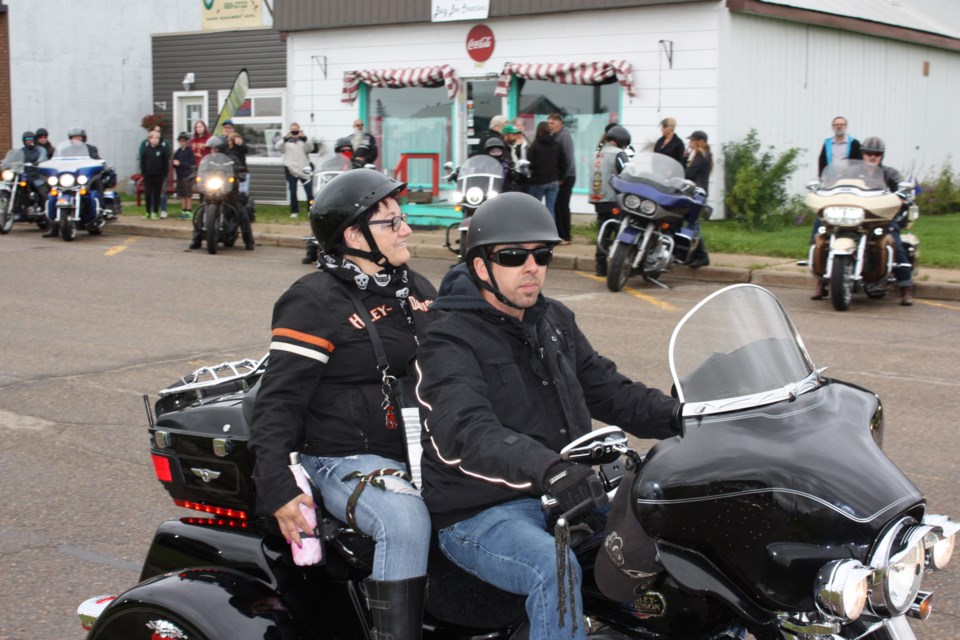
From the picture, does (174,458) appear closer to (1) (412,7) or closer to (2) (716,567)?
(2) (716,567)

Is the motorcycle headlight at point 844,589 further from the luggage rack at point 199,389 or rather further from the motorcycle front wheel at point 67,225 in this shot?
the motorcycle front wheel at point 67,225

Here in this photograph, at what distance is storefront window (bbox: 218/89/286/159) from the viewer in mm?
26578

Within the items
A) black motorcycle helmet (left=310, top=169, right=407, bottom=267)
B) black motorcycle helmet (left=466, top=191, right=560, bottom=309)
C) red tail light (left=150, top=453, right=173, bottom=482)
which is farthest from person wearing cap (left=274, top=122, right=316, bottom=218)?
black motorcycle helmet (left=466, top=191, right=560, bottom=309)

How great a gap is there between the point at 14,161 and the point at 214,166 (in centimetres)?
512

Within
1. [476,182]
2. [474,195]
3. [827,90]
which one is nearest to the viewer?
[474,195]

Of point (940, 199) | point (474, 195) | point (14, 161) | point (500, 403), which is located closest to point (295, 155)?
point (14, 161)

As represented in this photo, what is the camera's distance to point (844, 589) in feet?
7.52

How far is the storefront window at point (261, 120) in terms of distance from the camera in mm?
26578

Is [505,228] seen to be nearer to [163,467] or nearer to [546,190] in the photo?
[163,467]

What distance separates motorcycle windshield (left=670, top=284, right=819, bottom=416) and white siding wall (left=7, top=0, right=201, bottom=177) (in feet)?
93.6

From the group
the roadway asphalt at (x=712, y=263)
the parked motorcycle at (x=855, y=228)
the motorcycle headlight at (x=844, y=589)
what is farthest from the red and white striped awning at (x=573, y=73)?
the motorcycle headlight at (x=844, y=589)

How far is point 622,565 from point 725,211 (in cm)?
1755

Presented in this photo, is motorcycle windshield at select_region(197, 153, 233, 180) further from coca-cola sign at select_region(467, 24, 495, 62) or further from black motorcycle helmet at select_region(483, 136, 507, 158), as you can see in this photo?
coca-cola sign at select_region(467, 24, 495, 62)

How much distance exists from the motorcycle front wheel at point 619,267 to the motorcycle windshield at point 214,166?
6.66 metres
